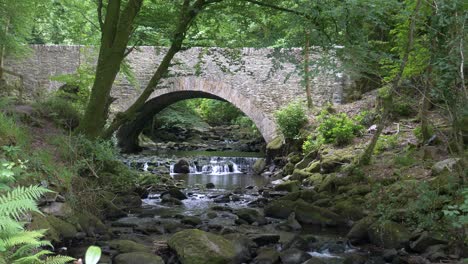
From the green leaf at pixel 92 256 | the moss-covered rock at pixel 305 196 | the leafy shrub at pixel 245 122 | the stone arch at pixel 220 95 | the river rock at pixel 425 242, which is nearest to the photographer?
the green leaf at pixel 92 256

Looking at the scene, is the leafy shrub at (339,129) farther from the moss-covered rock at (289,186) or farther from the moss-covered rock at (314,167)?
the moss-covered rock at (289,186)

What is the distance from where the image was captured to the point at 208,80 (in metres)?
15.0

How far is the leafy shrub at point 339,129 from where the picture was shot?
11.0 meters

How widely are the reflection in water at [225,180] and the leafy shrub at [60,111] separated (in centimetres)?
334

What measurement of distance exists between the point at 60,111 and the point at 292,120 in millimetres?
6634

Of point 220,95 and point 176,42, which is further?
point 220,95

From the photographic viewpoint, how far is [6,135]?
20.2 ft

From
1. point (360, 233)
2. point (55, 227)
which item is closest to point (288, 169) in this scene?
point (360, 233)

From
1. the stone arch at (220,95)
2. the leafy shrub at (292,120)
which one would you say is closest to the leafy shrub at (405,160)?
the leafy shrub at (292,120)

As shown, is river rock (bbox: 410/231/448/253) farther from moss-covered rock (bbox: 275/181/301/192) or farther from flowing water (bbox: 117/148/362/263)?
moss-covered rock (bbox: 275/181/301/192)

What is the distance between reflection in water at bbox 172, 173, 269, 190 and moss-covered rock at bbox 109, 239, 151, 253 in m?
5.77

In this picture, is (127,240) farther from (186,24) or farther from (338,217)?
(186,24)

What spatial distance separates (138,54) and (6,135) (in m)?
9.55

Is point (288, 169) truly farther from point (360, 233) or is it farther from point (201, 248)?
point (201, 248)
